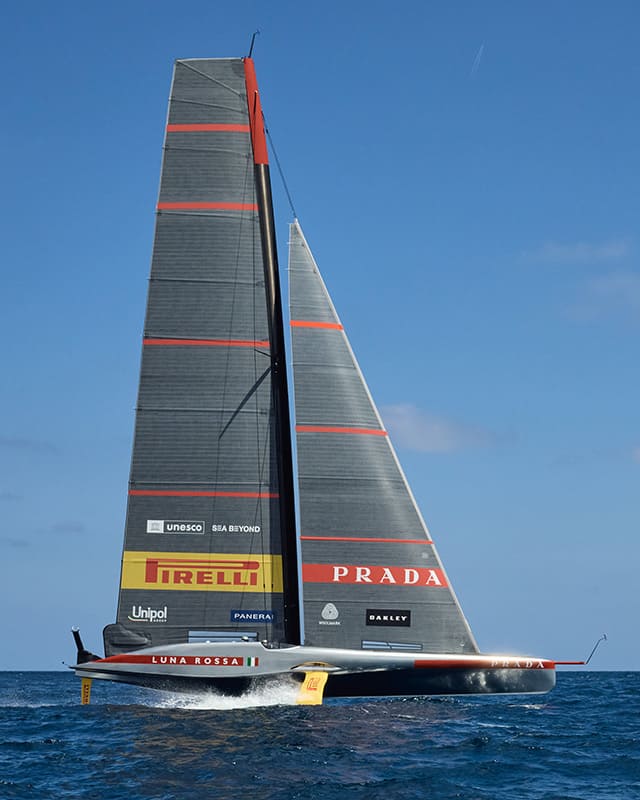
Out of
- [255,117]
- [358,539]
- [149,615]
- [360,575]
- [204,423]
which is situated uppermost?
[255,117]

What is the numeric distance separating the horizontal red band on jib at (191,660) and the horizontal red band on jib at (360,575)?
2.11 meters

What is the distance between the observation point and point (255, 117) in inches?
936

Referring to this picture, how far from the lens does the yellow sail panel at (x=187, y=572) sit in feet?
72.2

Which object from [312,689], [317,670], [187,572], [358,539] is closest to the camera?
[312,689]

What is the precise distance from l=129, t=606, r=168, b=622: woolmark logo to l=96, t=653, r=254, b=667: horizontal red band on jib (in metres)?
1.03

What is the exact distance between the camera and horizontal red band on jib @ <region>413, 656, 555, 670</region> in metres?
20.7

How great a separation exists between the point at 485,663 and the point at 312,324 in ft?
26.1

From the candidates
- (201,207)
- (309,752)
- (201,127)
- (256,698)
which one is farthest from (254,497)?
(201,127)

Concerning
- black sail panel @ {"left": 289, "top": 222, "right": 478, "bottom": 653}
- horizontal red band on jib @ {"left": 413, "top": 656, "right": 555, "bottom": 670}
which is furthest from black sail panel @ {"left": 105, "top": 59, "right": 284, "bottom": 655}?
horizontal red band on jib @ {"left": 413, "top": 656, "right": 555, "bottom": 670}

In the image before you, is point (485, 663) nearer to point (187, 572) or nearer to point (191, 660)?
point (191, 660)

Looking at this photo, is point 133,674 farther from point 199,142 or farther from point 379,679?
point 199,142

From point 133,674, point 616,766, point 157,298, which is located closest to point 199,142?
point 157,298

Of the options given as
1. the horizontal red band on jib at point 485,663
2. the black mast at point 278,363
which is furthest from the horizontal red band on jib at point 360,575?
the horizontal red band on jib at point 485,663

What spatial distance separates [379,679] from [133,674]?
16.3ft
